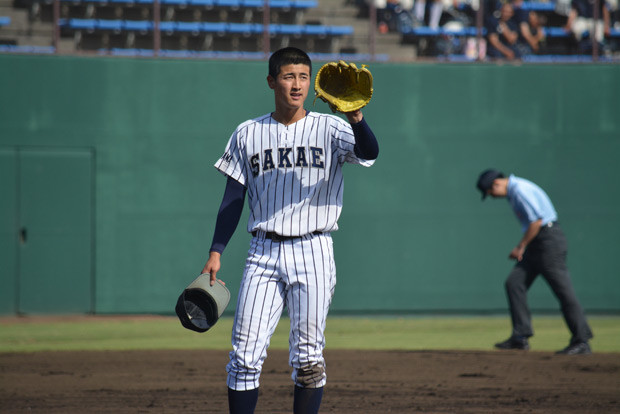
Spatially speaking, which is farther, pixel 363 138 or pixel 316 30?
pixel 316 30

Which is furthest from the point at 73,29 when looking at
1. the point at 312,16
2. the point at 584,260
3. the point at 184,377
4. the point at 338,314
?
the point at 584,260

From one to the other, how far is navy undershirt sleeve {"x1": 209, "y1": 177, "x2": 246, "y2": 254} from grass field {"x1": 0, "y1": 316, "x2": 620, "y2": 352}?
433 centimetres

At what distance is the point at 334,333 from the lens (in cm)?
938

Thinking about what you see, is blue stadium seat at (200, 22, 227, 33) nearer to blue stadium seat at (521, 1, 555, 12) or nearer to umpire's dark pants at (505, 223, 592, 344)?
blue stadium seat at (521, 1, 555, 12)

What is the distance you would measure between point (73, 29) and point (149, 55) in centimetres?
110

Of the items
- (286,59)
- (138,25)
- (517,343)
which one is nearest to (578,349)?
(517,343)

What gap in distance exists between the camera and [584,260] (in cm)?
1110

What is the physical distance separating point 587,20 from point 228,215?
9.74 m

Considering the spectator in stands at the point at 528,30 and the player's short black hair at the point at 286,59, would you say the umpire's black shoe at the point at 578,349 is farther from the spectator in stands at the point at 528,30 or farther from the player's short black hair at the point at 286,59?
the spectator in stands at the point at 528,30

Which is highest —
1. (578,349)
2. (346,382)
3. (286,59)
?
(286,59)

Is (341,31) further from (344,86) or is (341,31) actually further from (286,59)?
(344,86)

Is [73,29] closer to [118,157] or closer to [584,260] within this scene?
[118,157]

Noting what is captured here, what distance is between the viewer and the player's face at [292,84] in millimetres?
3879

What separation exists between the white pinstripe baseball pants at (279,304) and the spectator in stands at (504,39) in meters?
8.42
